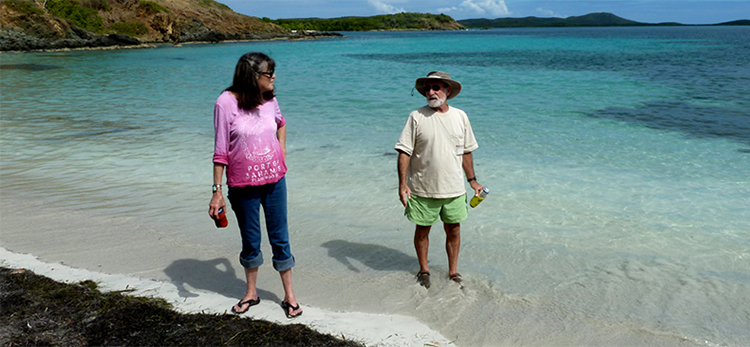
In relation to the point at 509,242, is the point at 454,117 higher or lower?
higher

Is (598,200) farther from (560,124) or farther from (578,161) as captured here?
(560,124)

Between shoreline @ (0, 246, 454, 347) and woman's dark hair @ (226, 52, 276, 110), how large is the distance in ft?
4.73

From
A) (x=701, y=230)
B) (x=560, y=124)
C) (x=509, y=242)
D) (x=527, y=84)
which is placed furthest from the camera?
(x=527, y=84)

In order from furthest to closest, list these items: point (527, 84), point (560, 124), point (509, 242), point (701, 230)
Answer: point (527, 84), point (560, 124), point (701, 230), point (509, 242)

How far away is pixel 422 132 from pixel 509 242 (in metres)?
2.15

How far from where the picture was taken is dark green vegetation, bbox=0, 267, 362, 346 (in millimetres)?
3154

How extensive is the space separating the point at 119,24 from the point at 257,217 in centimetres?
8974

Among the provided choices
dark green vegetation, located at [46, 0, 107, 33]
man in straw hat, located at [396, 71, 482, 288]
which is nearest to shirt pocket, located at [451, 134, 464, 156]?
man in straw hat, located at [396, 71, 482, 288]

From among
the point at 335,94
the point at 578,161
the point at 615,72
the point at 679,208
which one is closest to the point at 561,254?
the point at 679,208

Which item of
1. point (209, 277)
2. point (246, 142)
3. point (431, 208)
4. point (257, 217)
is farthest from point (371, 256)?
point (246, 142)

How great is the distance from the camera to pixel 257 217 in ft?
11.4

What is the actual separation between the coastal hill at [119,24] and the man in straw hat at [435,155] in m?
64.9

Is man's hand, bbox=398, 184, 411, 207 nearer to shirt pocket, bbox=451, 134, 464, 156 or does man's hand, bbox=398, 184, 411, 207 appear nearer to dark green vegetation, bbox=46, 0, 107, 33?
shirt pocket, bbox=451, 134, 464, 156

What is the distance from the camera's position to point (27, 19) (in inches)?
2357
